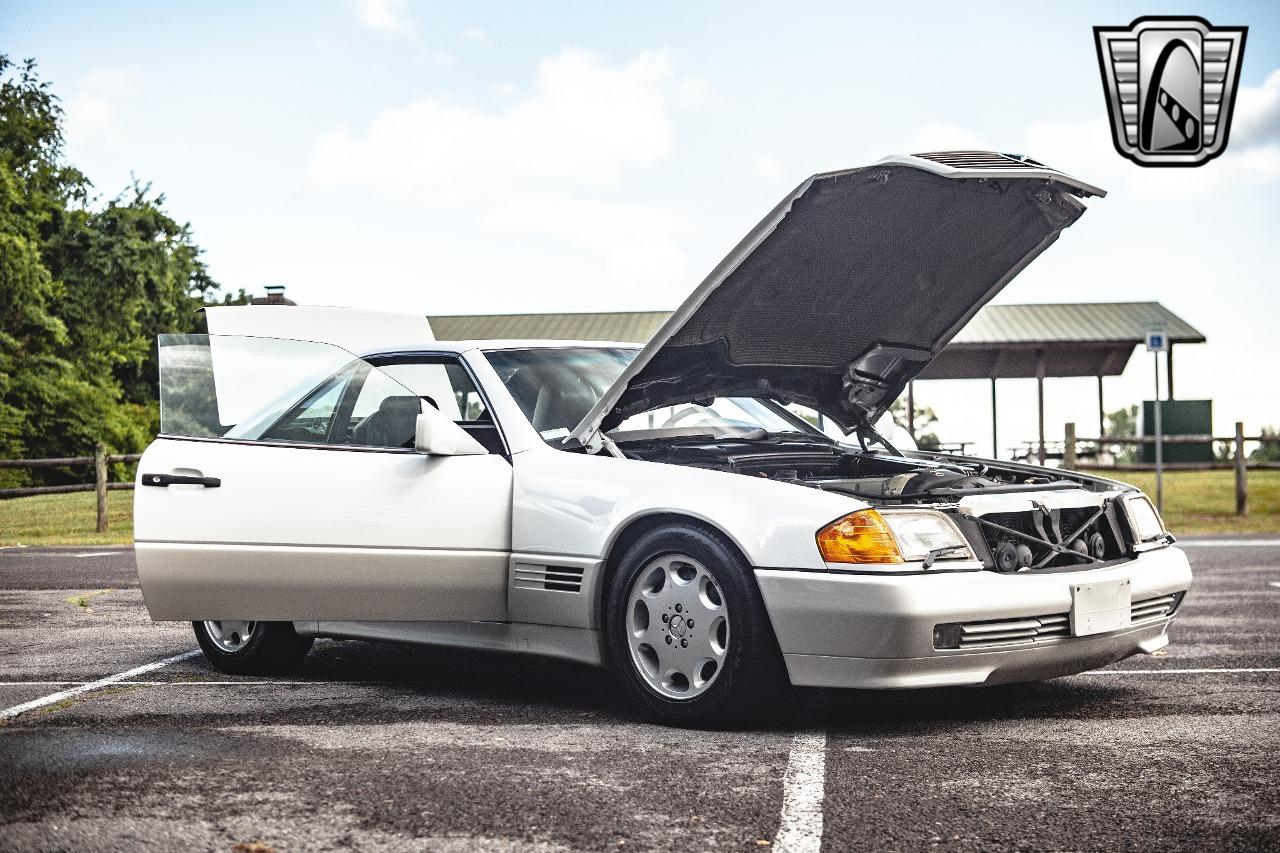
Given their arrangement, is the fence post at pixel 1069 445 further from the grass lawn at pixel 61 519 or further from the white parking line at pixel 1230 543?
the grass lawn at pixel 61 519

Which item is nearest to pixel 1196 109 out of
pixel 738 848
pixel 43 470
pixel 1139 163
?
pixel 1139 163

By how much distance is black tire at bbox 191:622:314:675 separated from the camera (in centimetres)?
634

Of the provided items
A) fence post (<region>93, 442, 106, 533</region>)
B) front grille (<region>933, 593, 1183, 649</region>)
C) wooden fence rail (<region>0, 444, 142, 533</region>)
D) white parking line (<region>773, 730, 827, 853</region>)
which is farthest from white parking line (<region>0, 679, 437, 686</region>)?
fence post (<region>93, 442, 106, 533</region>)

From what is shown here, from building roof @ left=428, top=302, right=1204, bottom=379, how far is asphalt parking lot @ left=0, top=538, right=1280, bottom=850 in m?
22.7

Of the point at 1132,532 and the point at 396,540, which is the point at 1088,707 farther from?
the point at 396,540

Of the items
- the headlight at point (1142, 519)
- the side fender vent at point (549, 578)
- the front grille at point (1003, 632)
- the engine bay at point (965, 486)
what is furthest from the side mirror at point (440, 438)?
the headlight at point (1142, 519)

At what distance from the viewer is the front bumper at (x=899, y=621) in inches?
179

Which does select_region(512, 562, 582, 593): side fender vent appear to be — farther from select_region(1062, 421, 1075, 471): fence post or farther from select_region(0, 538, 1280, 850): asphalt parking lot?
select_region(1062, 421, 1075, 471): fence post

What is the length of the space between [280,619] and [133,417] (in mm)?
34795

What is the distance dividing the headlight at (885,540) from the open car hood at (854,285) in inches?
43.0

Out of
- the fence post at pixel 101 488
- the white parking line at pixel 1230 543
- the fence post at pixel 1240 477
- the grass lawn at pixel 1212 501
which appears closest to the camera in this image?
the white parking line at pixel 1230 543

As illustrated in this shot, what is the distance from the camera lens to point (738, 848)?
3439 mm

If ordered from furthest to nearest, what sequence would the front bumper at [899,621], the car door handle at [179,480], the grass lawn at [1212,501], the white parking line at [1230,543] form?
the grass lawn at [1212,501]
the white parking line at [1230,543]
the car door handle at [179,480]
the front bumper at [899,621]

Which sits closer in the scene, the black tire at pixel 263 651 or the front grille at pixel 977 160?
the front grille at pixel 977 160
